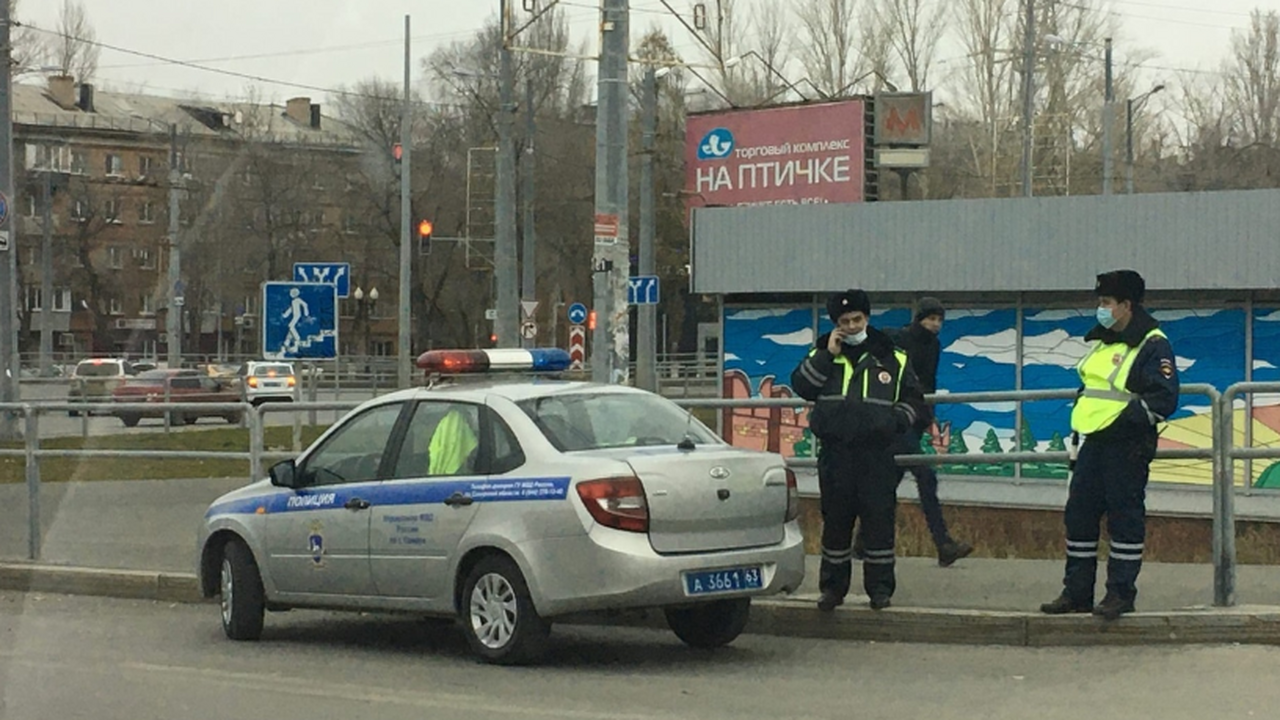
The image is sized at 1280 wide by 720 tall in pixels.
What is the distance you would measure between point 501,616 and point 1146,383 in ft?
11.7

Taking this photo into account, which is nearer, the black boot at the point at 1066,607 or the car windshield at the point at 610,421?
the car windshield at the point at 610,421

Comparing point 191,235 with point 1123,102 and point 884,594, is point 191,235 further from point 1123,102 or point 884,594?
point 884,594

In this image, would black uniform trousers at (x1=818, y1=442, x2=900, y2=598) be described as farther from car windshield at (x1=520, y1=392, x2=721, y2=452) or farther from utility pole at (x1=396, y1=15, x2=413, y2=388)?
utility pole at (x1=396, y1=15, x2=413, y2=388)

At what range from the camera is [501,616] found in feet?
30.9

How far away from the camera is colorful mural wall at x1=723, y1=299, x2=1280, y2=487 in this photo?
12789 millimetres

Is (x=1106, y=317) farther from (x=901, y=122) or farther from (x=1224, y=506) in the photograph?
(x=901, y=122)

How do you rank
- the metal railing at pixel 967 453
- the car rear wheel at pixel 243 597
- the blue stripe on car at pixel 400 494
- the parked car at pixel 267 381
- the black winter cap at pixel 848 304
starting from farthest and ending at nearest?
the parked car at pixel 267 381, the car rear wheel at pixel 243 597, the black winter cap at pixel 848 304, the metal railing at pixel 967 453, the blue stripe on car at pixel 400 494

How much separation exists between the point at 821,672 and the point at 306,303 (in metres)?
8.32

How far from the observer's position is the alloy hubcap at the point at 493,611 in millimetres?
9352

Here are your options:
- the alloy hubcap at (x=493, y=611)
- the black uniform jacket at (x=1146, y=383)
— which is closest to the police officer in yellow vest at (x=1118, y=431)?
the black uniform jacket at (x=1146, y=383)

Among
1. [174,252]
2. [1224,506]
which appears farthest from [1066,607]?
[174,252]

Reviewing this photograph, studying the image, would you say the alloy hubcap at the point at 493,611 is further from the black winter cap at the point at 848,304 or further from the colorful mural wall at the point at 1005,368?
the colorful mural wall at the point at 1005,368

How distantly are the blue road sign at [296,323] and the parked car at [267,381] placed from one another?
27.0m

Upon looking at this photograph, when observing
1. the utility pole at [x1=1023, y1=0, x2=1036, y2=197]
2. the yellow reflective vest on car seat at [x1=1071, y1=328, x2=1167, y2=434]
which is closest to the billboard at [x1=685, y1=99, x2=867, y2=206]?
the utility pole at [x1=1023, y1=0, x2=1036, y2=197]
